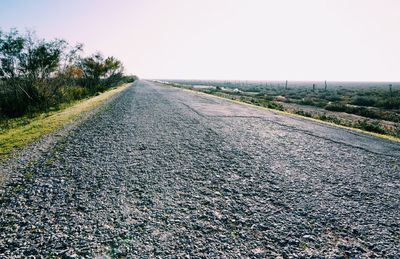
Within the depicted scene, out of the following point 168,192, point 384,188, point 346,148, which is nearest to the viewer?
point 168,192

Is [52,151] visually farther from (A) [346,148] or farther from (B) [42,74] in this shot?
(B) [42,74]

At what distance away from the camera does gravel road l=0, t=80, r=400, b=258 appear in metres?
3.35

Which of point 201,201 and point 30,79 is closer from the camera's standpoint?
point 201,201

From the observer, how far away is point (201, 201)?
455 centimetres

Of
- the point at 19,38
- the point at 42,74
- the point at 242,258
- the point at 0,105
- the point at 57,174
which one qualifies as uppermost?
the point at 19,38

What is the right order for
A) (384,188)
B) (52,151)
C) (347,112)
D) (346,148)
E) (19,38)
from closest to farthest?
(384,188), (52,151), (346,148), (19,38), (347,112)

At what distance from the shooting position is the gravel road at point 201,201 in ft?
11.0

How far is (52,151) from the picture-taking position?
24.1 feet

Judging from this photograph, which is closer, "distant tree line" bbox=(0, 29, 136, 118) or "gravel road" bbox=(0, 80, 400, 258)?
"gravel road" bbox=(0, 80, 400, 258)

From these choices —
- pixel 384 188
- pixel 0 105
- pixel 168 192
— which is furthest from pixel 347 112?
pixel 0 105

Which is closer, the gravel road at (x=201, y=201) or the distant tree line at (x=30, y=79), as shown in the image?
the gravel road at (x=201, y=201)

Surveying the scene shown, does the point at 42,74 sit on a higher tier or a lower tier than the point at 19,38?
lower

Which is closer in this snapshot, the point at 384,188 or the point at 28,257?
A: the point at 28,257

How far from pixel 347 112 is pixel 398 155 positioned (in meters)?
23.9
